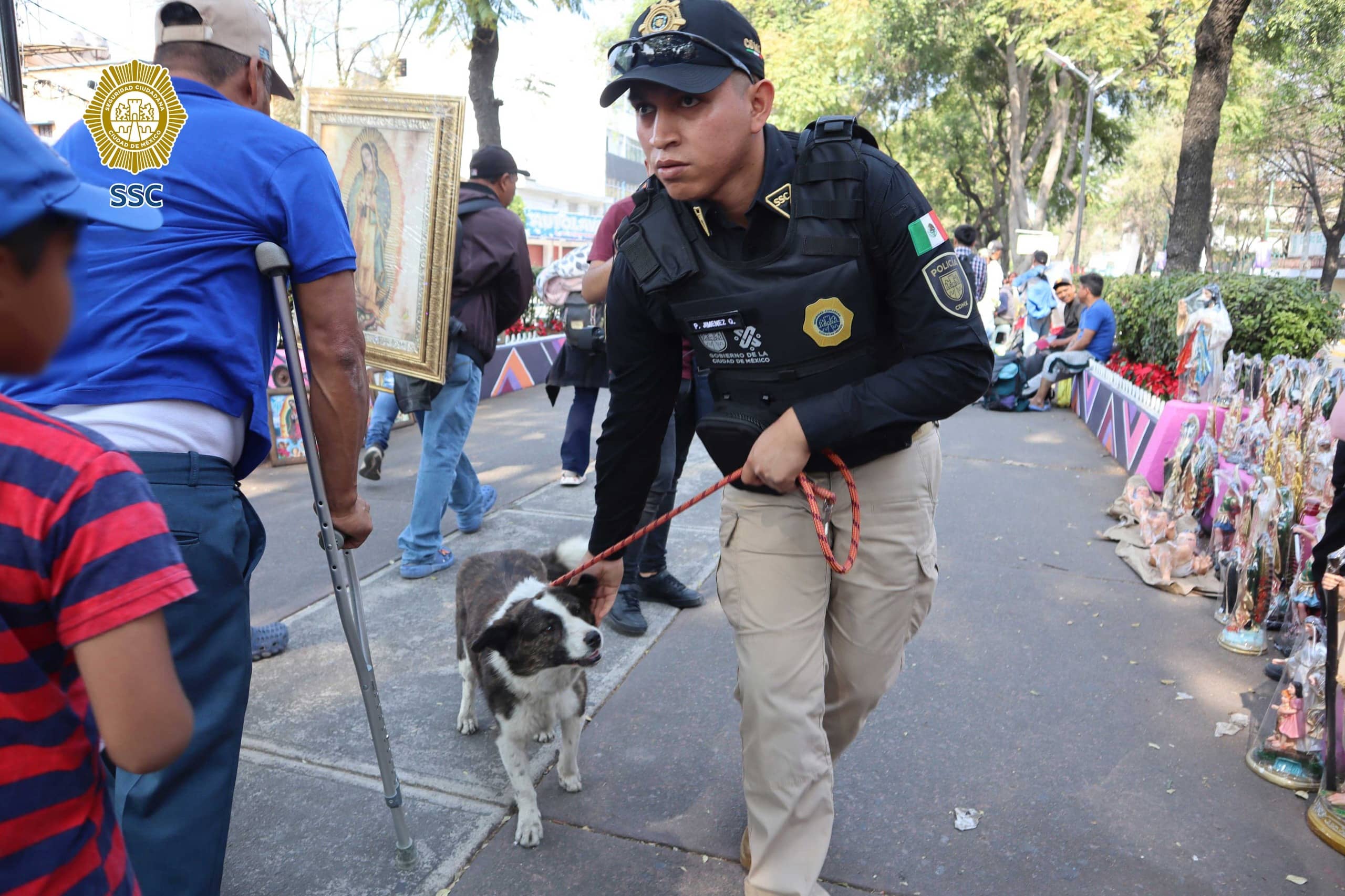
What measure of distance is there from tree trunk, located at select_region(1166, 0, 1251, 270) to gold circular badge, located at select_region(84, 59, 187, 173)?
40.5ft

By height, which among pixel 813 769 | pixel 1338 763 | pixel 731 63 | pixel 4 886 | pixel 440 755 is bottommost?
pixel 440 755

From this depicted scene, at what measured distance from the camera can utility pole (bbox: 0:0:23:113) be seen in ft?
11.3

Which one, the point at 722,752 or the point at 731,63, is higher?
A: the point at 731,63

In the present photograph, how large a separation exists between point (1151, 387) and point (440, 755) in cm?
739

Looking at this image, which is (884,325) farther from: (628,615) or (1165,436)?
(1165,436)

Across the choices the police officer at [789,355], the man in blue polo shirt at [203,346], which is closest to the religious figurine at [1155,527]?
the police officer at [789,355]

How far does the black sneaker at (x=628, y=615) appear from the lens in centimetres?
444

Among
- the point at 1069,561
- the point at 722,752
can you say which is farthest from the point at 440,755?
the point at 1069,561

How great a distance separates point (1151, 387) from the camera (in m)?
8.33

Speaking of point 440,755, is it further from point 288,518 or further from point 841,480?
point 288,518

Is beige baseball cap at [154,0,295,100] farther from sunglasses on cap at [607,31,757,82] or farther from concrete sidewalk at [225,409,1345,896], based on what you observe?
concrete sidewalk at [225,409,1345,896]

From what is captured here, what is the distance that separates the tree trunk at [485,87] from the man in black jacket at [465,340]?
26.3 ft

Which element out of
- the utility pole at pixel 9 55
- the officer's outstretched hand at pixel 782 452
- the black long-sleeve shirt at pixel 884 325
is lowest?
the officer's outstretched hand at pixel 782 452

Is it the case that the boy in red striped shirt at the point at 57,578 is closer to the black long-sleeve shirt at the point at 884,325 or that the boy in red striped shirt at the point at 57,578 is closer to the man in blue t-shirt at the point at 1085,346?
the black long-sleeve shirt at the point at 884,325
